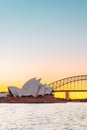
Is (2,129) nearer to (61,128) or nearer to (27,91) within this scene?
(61,128)

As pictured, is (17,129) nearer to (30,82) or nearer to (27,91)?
(30,82)

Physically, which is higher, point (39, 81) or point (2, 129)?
point (39, 81)

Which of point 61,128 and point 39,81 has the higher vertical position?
point 39,81

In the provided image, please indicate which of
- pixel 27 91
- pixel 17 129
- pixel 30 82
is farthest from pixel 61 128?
pixel 27 91

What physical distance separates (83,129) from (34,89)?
478 feet

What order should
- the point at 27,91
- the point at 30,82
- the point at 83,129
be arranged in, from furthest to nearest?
1. the point at 27,91
2. the point at 30,82
3. the point at 83,129

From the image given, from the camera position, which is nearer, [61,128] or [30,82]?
[61,128]

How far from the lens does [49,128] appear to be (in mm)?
53875

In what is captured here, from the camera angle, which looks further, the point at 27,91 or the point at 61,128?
the point at 27,91

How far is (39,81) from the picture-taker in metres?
190

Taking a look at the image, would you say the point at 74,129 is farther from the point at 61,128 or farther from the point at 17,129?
the point at 17,129

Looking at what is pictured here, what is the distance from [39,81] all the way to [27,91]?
10741mm

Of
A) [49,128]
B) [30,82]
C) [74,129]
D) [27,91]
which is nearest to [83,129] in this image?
[74,129]

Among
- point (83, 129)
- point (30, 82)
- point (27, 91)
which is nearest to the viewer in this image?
point (83, 129)
